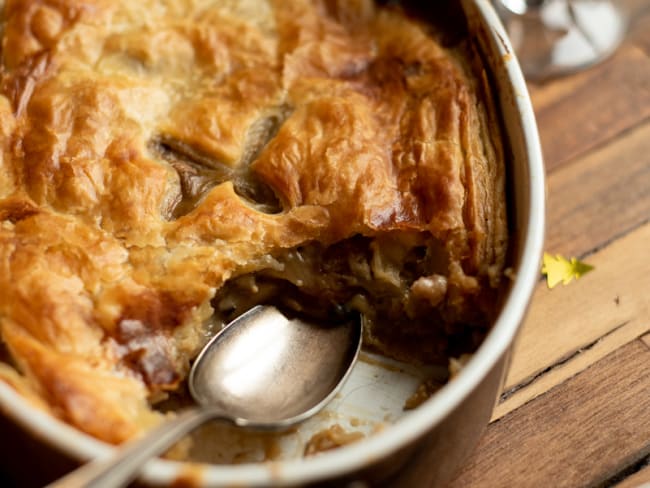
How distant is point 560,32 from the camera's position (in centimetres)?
321

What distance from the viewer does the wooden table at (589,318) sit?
2049 mm

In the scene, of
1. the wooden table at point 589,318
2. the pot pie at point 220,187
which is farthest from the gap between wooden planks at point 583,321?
the pot pie at point 220,187

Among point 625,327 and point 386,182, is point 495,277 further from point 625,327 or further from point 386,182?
point 625,327

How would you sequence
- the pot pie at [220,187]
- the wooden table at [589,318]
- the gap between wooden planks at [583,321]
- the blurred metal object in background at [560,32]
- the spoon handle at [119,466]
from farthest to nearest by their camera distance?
the blurred metal object in background at [560,32], the gap between wooden planks at [583,321], the wooden table at [589,318], the pot pie at [220,187], the spoon handle at [119,466]

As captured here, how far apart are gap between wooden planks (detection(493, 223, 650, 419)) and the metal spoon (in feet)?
1.40

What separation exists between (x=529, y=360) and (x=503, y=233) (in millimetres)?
403

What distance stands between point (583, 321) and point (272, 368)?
858mm

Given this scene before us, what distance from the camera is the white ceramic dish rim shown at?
4.88 ft

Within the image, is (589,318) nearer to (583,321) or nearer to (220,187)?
(583,321)

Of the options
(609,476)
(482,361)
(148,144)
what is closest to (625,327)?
(609,476)

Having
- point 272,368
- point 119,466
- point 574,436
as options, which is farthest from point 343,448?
point 574,436

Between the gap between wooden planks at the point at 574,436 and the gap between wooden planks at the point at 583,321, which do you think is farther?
the gap between wooden planks at the point at 583,321

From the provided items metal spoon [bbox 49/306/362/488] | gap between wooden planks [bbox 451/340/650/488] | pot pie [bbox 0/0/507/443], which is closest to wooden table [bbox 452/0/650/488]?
gap between wooden planks [bbox 451/340/650/488]

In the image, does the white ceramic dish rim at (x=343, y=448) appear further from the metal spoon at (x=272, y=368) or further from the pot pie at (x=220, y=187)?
the metal spoon at (x=272, y=368)
